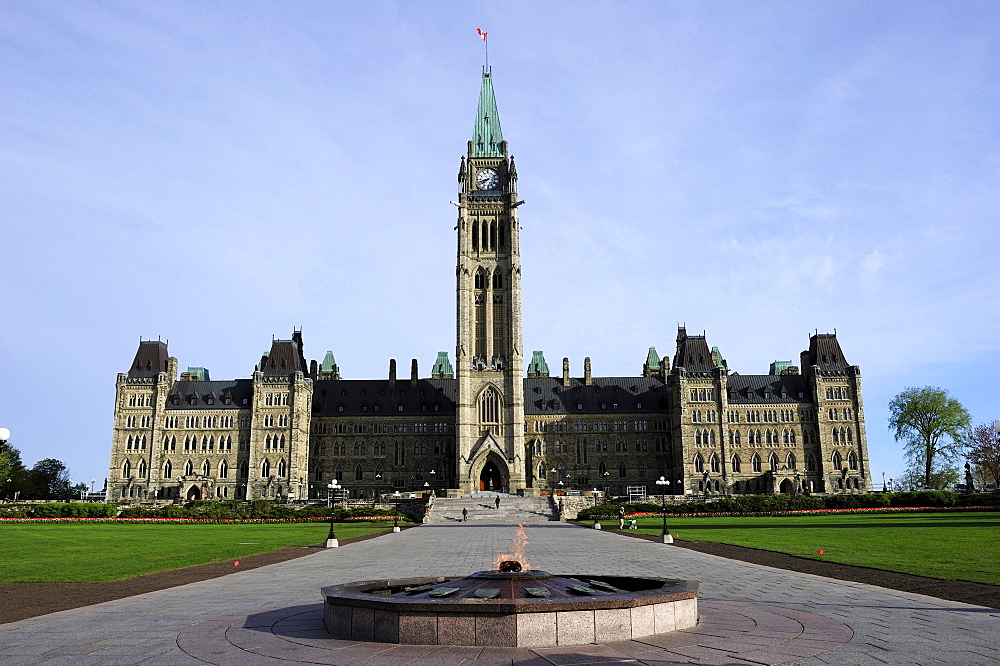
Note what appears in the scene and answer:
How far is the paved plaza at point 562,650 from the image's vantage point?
9.18 m

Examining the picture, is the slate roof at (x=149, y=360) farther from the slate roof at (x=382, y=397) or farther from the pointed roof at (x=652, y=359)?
the pointed roof at (x=652, y=359)

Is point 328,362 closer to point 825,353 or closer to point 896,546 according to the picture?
point 825,353

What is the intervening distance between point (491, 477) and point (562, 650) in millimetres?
89220

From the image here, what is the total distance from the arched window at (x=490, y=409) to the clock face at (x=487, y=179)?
2804cm

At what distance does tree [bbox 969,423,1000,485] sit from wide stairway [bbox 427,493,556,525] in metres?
43.0

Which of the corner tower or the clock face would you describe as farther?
the clock face

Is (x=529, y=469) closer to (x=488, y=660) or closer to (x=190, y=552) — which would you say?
(x=190, y=552)

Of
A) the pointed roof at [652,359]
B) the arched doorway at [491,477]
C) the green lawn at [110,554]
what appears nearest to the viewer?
the green lawn at [110,554]

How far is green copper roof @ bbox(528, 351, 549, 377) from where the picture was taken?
128 m

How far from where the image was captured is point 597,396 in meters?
111

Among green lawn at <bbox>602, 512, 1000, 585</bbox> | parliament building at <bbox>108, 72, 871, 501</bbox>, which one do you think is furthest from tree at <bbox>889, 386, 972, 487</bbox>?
green lawn at <bbox>602, 512, 1000, 585</bbox>

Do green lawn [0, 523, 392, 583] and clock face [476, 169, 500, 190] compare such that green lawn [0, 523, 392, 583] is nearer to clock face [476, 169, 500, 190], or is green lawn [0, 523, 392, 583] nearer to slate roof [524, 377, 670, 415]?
slate roof [524, 377, 670, 415]

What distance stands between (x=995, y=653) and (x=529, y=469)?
9893 cm

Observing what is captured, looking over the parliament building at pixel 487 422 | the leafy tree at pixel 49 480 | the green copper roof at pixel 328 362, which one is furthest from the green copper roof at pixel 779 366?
the leafy tree at pixel 49 480
